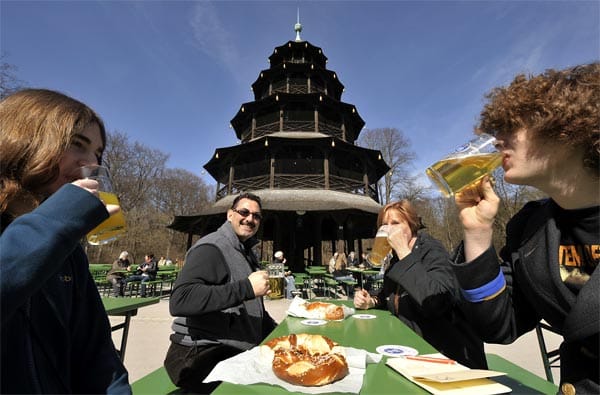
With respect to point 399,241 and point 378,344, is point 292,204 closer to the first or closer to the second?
point 399,241

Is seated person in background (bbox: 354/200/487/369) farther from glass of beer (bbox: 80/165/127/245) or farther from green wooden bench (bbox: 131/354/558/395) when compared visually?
glass of beer (bbox: 80/165/127/245)

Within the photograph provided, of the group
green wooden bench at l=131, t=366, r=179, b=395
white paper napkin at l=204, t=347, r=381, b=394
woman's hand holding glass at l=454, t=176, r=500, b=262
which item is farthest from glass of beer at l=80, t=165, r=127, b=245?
woman's hand holding glass at l=454, t=176, r=500, b=262

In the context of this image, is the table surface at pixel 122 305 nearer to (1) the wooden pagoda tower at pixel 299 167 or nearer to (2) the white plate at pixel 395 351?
(2) the white plate at pixel 395 351

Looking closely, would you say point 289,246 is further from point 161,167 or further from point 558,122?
point 161,167

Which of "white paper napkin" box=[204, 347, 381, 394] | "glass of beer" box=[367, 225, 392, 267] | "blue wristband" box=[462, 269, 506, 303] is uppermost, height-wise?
"glass of beer" box=[367, 225, 392, 267]

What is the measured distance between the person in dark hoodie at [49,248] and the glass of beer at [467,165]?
5.15 ft

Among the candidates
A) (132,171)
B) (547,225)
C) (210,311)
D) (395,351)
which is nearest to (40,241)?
(210,311)

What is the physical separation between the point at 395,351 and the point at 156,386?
2016 mm

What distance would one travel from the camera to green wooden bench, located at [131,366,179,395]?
2232 millimetres

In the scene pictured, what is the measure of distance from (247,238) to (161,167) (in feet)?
122

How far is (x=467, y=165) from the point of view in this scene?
56.5 inches

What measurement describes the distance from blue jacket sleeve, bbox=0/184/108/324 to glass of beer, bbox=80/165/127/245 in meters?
0.12

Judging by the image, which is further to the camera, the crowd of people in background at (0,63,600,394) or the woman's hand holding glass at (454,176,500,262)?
the woman's hand holding glass at (454,176,500,262)

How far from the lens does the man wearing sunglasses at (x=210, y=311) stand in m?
2.19
